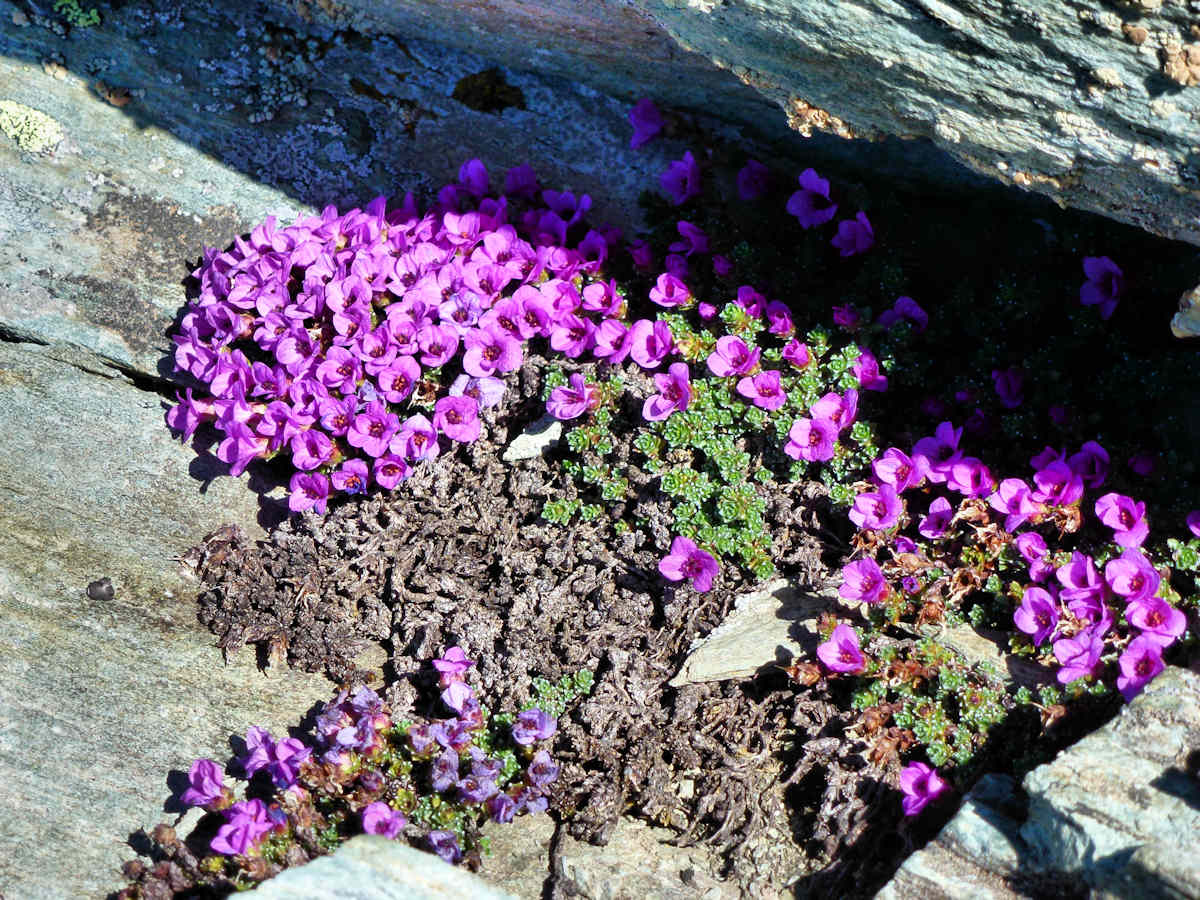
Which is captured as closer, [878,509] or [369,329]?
[878,509]

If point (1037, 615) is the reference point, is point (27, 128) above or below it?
below

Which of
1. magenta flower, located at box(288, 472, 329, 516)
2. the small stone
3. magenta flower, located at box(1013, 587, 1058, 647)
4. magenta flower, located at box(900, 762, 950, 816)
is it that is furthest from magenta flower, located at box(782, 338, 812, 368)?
the small stone

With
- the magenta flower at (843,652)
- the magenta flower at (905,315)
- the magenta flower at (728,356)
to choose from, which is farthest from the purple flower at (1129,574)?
the magenta flower at (728,356)

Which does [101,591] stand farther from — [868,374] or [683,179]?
[868,374]

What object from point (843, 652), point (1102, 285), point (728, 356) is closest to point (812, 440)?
point (728, 356)

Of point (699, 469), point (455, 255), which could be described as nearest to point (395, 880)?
point (699, 469)

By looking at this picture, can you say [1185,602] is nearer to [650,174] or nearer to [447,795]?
[447,795]

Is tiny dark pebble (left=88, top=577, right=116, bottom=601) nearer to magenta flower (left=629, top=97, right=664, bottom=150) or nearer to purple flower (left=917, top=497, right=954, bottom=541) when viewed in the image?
magenta flower (left=629, top=97, right=664, bottom=150)
